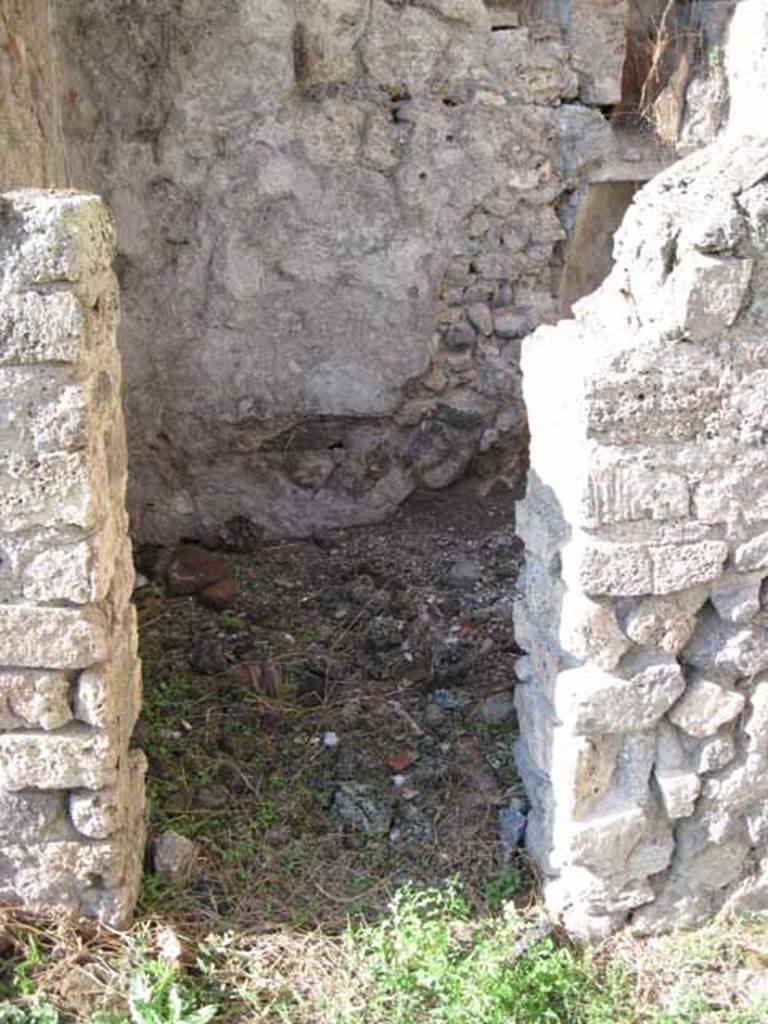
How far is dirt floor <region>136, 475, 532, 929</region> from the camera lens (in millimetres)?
3383

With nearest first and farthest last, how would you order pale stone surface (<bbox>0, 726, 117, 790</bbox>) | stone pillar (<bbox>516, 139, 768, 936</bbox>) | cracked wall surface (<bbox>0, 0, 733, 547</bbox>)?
1. stone pillar (<bbox>516, 139, 768, 936</bbox>)
2. pale stone surface (<bbox>0, 726, 117, 790</bbox>)
3. cracked wall surface (<bbox>0, 0, 733, 547</bbox>)

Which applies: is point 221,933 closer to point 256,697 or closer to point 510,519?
point 256,697

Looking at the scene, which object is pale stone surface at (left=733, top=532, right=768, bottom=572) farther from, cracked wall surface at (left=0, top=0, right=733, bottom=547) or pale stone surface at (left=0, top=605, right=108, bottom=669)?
cracked wall surface at (left=0, top=0, right=733, bottom=547)

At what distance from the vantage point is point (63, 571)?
2738 millimetres

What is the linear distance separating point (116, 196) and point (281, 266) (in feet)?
2.30

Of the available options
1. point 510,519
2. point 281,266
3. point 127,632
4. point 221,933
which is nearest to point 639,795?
point 221,933

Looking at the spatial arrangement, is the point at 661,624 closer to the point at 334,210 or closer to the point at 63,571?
the point at 63,571

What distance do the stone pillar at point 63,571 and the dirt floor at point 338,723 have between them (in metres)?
0.36

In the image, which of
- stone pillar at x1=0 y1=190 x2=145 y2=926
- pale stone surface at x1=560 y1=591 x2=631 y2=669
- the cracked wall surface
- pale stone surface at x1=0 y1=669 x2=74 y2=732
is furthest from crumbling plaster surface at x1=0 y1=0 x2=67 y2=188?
pale stone surface at x1=560 y1=591 x2=631 y2=669

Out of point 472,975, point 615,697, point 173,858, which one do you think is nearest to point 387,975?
point 472,975

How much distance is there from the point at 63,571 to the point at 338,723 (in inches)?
58.9

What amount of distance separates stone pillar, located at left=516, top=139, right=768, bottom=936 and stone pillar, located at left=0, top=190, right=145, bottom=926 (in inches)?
41.6

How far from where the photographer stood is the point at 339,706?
410cm

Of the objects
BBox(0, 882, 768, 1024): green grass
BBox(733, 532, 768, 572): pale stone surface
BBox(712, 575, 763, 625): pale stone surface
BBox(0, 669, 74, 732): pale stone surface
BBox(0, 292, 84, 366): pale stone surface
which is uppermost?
BBox(0, 292, 84, 366): pale stone surface
